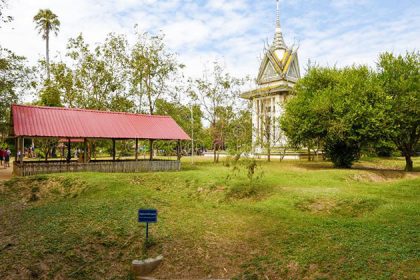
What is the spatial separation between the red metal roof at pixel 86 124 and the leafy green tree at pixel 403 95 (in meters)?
18.0

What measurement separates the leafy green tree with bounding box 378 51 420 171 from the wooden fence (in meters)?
18.5

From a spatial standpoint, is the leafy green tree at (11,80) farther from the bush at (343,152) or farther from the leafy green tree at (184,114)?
the bush at (343,152)

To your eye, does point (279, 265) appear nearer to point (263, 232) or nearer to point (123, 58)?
point (263, 232)

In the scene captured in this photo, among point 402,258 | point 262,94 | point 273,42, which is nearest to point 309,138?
point 262,94

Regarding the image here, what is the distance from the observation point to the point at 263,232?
416 inches

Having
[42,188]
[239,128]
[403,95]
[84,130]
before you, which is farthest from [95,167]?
[403,95]

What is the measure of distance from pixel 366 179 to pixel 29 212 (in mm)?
20915

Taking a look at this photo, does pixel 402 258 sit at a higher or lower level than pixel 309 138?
lower

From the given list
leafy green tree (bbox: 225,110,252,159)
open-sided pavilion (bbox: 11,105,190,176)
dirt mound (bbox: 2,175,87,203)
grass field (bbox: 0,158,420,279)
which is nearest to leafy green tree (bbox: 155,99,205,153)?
leafy green tree (bbox: 225,110,252,159)

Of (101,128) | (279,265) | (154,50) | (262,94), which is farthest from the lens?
(262,94)

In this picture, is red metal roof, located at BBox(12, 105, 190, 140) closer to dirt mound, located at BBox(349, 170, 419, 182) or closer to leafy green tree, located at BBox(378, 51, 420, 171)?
dirt mound, located at BBox(349, 170, 419, 182)

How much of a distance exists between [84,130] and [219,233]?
16861mm

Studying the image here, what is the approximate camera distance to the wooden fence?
828 inches

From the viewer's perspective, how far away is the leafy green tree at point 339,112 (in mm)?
26156
